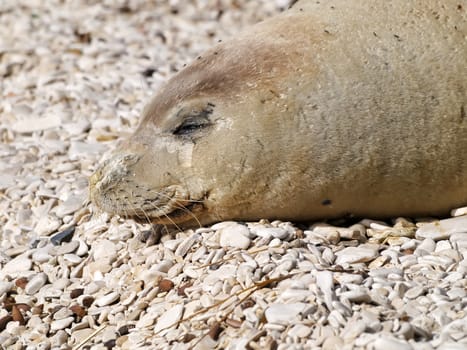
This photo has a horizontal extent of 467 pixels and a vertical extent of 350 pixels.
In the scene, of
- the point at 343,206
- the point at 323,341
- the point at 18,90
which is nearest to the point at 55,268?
the point at 343,206

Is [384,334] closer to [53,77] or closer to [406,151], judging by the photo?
[406,151]

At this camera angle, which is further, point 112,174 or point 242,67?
point 112,174

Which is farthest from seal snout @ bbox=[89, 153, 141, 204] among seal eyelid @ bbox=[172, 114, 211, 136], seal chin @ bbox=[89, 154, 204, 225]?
seal eyelid @ bbox=[172, 114, 211, 136]

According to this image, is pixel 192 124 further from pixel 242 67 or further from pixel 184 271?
pixel 184 271

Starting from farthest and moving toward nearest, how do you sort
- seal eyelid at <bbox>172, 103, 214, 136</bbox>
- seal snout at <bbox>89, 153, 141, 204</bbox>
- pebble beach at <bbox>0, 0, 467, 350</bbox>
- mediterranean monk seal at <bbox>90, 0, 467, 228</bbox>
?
1. seal snout at <bbox>89, 153, 141, 204</bbox>
2. seal eyelid at <bbox>172, 103, 214, 136</bbox>
3. mediterranean monk seal at <bbox>90, 0, 467, 228</bbox>
4. pebble beach at <bbox>0, 0, 467, 350</bbox>

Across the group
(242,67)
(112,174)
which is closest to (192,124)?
(242,67)

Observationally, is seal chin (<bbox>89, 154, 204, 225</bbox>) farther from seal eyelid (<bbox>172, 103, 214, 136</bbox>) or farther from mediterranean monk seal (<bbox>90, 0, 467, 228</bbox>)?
seal eyelid (<bbox>172, 103, 214, 136</bbox>)

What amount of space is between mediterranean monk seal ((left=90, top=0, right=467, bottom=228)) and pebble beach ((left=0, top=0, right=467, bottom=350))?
126 mm

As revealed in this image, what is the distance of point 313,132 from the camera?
402 cm

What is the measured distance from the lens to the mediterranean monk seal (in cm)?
403

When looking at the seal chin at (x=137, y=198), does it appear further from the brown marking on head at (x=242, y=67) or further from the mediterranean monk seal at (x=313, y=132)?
the brown marking on head at (x=242, y=67)

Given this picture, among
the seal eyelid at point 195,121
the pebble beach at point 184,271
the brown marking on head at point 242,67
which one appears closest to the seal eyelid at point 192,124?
the seal eyelid at point 195,121

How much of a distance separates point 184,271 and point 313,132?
814 millimetres

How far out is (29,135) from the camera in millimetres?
5844
